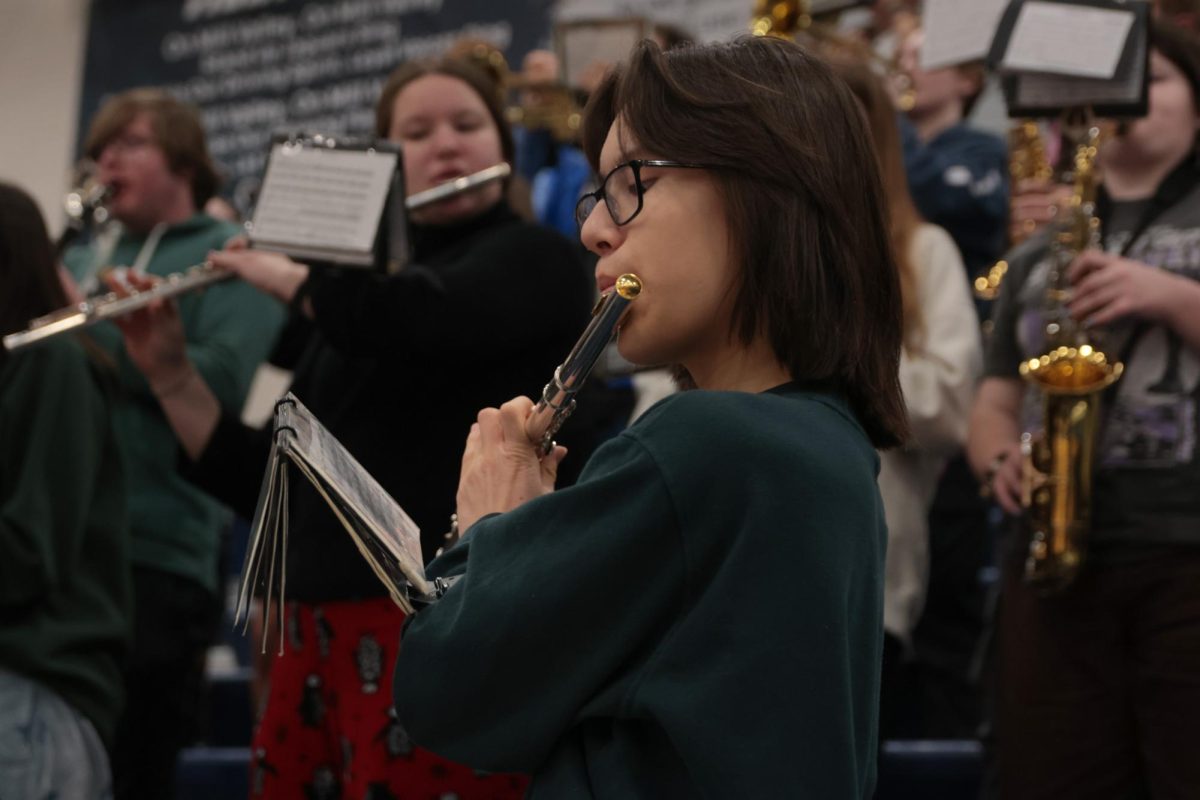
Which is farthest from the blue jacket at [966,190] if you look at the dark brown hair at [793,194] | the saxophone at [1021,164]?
the dark brown hair at [793,194]

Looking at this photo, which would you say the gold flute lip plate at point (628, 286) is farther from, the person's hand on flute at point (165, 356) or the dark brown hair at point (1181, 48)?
the dark brown hair at point (1181, 48)

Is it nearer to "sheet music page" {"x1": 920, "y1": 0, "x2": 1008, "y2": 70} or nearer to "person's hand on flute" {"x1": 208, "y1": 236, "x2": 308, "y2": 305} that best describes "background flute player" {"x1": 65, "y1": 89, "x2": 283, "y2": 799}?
"person's hand on flute" {"x1": 208, "y1": 236, "x2": 308, "y2": 305}

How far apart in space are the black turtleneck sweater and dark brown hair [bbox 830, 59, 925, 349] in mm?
677

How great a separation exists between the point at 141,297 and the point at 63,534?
410 millimetres

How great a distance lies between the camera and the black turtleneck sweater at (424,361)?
1951 mm

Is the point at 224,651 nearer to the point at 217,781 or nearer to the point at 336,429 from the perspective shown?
the point at 217,781

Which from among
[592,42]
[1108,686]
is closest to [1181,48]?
[1108,686]

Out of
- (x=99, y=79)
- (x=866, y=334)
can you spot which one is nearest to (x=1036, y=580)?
(x=866, y=334)

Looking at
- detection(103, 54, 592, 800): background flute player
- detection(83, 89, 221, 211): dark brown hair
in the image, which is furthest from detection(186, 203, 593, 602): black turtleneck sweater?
detection(83, 89, 221, 211): dark brown hair

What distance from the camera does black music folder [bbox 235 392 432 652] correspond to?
121 cm

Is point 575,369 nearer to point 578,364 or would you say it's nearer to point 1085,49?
point 578,364

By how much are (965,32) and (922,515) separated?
96 centimetres

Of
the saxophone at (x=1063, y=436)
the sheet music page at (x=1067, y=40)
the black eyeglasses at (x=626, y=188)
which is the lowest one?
the saxophone at (x=1063, y=436)

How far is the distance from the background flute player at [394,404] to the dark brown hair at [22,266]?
1.06 feet
